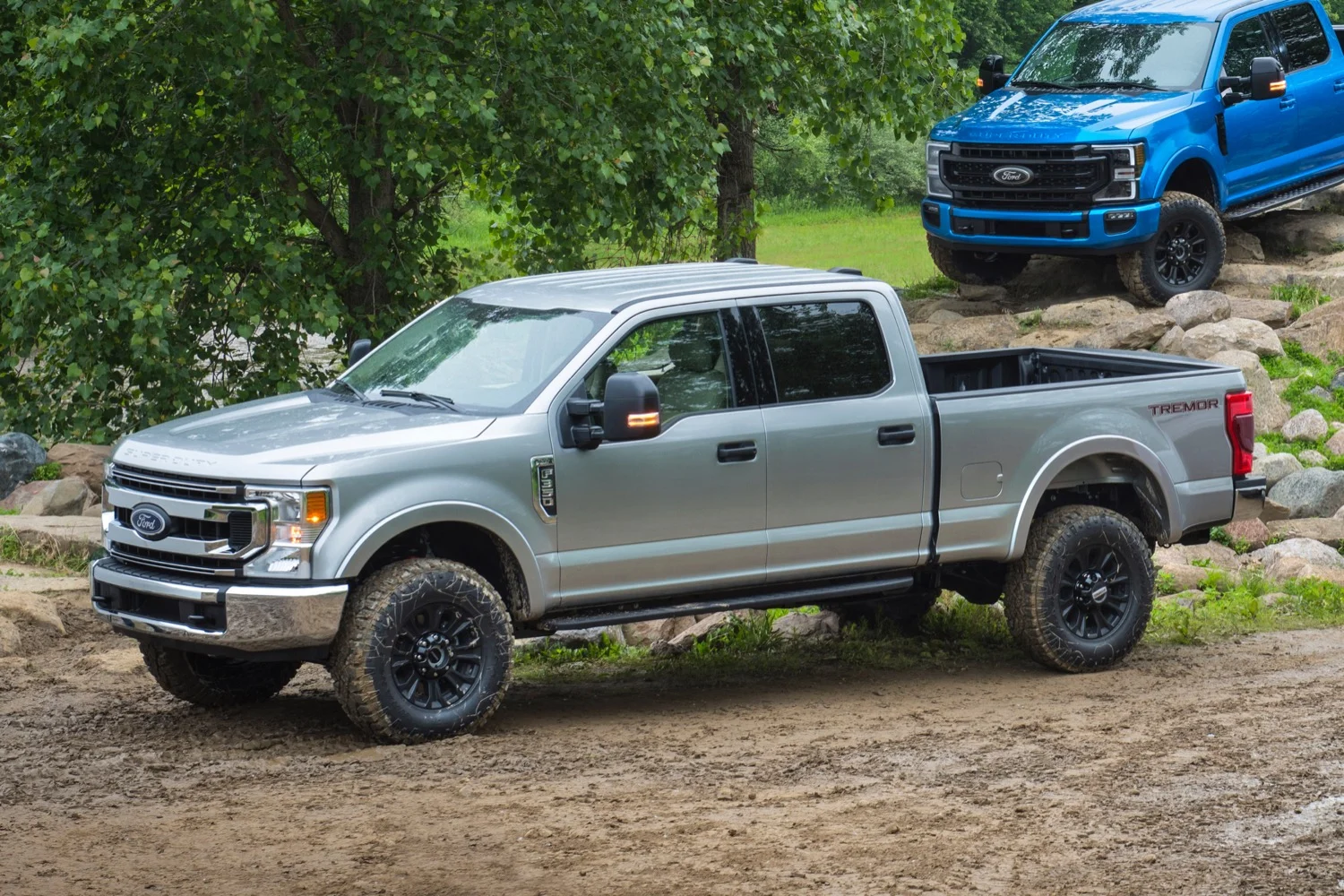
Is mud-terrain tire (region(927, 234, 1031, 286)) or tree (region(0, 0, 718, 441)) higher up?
tree (region(0, 0, 718, 441))

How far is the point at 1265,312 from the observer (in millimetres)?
16562

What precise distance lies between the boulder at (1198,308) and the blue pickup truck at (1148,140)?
1.47ft

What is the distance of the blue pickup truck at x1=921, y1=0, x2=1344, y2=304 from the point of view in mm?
16109

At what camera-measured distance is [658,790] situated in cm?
699

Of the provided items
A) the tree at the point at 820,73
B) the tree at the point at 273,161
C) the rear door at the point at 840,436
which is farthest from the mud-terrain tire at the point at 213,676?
the tree at the point at 820,73

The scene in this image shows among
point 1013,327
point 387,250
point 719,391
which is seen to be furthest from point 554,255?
point 719,391

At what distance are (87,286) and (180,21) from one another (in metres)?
1.96

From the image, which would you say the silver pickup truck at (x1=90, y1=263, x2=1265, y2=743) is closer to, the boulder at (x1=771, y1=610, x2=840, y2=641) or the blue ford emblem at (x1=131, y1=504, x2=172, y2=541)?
the blue ford emblem at (x1=131, y1=504, x2=172, y2=541)

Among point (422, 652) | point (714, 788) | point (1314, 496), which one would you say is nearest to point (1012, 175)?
point (1314, 496)

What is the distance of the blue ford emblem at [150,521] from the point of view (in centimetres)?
746

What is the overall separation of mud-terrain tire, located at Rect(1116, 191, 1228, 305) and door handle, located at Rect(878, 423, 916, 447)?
865 centimetres

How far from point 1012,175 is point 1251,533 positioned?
474 cm

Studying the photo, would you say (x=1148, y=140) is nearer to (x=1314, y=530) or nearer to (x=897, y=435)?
(x=1314, y=530)

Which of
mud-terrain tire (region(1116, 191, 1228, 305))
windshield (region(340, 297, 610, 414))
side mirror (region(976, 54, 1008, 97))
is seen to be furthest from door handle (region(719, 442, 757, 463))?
side mirror (region(976, 54, 1008, 97))
